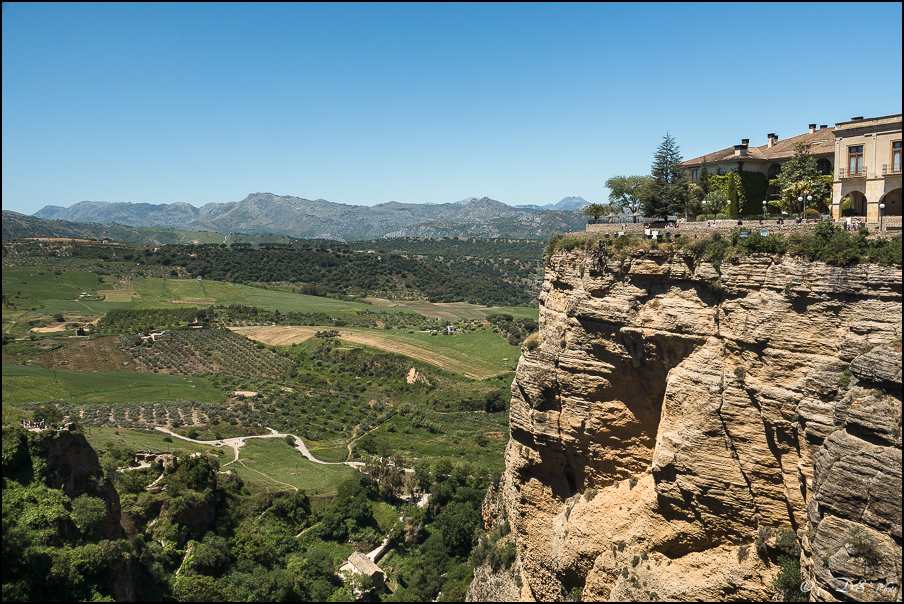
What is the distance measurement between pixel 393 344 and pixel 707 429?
96893 millimetres

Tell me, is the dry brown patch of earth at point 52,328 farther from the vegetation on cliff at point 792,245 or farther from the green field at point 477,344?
the vegetation on cliff at point 792,245

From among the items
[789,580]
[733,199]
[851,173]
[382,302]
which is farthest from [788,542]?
[382,302]

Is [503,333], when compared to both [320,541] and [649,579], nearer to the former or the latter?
[320,541]

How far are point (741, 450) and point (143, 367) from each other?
95326 mm

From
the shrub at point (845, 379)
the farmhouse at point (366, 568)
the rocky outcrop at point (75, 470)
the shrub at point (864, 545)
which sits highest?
the shrub at point (845, 379)

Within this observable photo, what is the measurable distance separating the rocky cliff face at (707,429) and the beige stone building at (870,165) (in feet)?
21.3

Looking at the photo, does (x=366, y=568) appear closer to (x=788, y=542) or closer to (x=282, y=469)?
(x=282, y=469)

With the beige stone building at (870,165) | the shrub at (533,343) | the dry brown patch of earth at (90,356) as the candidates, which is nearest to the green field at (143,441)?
the dry brown patch of earth at (90,356)

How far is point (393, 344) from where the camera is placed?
379ft

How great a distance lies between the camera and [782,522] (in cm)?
1961

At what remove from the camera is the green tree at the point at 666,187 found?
31.4 meters

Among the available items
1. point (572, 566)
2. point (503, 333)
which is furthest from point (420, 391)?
point (572, 566)

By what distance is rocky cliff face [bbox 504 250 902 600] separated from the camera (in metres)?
16.3

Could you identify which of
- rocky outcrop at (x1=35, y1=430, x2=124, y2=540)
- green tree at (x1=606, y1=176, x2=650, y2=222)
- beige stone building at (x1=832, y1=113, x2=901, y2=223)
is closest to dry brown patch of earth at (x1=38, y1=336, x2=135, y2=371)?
rocky outcrop at (x1=35, y1=430, x2=124, y2=540)
